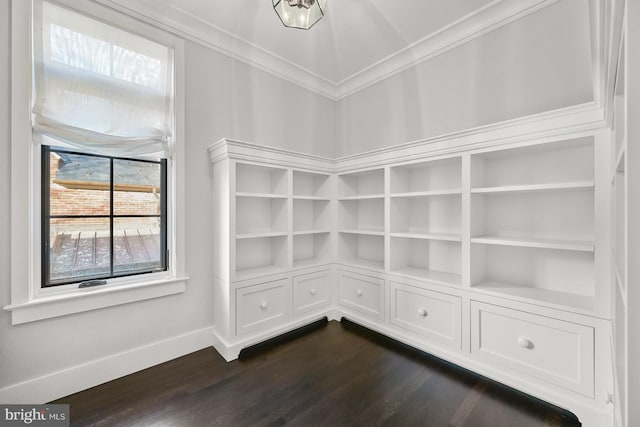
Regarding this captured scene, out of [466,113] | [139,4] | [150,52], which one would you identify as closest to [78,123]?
[150,52]

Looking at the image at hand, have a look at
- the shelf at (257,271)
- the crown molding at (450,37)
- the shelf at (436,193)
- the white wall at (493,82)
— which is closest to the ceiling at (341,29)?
the crown molding at (450,37)

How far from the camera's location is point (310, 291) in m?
2.79

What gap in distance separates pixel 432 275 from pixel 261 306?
1.58 meters

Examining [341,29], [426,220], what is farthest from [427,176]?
[341,29]

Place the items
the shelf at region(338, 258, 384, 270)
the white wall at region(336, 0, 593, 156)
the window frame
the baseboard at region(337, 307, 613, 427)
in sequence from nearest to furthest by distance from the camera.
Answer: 1. the baseboard at region(337, 307, 613, 427)
2. the window frame
3. the white wall at region(336, 0, 593, 156)
4. the shelf at region(338, 258, 384, 270)

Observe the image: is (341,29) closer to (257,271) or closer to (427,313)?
(257,271)

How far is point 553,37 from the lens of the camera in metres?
1.96

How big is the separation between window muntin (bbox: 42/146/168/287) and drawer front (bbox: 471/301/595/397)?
263cm

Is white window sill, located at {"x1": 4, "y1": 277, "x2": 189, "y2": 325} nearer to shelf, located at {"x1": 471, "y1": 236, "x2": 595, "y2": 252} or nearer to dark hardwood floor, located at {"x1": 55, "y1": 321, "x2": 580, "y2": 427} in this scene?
dark hardwood floor, located at {"x1": 55, "y1": 321, "x2": 580, "y2": 427}

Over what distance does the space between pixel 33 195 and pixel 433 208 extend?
308 centimetres

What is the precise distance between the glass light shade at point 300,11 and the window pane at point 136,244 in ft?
6.11

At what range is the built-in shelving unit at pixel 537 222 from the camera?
5.75 ft

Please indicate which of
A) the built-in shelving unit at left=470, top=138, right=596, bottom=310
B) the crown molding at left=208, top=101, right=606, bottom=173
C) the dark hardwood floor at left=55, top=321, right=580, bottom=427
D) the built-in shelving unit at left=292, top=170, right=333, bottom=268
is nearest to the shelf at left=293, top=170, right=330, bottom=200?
the built-in shelving unit at left=292, top=170, right=333, bottom=268

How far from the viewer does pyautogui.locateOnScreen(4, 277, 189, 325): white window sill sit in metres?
1.66
